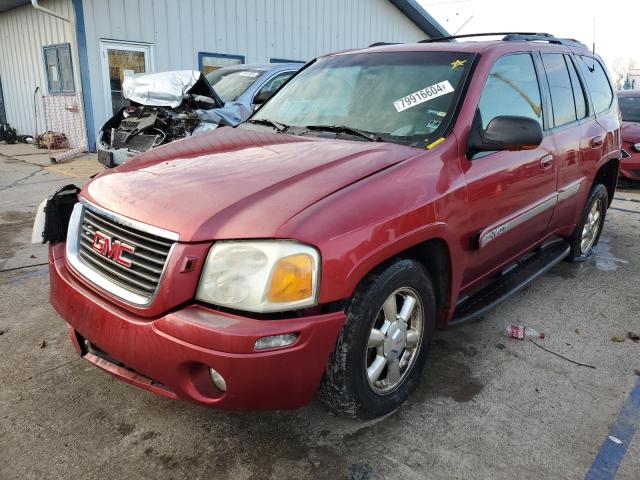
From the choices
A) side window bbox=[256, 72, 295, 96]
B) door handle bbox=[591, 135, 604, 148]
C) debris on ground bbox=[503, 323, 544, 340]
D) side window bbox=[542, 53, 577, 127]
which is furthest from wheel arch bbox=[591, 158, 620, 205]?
side window bbox=[256, 72, 295, 96]

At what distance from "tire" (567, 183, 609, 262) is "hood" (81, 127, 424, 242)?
256cm

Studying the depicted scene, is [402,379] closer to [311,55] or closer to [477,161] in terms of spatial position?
[477,161]

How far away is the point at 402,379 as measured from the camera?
2.59 metres

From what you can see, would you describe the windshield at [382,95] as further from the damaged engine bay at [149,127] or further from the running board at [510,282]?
the damaged engine bay at [149,127]

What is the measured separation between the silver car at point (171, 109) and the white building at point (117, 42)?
3998 millimetres

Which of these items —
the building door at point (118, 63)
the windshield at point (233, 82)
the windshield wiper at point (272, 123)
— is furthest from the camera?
the building door at point (118, 63)

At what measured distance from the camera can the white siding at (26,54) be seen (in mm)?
11148

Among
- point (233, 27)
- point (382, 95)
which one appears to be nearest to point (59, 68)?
point (233, 27)

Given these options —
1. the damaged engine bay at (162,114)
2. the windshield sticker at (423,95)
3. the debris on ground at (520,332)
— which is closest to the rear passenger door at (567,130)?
the debris on ground at (520,332)

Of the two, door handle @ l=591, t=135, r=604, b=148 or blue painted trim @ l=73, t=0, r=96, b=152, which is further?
blue painted trim @ l=73, t=0, r=96, b=152

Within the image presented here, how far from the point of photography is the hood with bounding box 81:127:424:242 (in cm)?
202

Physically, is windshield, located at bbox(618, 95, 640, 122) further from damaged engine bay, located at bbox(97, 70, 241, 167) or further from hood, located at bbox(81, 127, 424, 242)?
hood, located at bbox(81, 127, 424, 242)

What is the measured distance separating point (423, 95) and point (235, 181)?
A: 1.25 metres

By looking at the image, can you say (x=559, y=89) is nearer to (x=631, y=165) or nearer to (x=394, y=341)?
(x=394, y=341)
